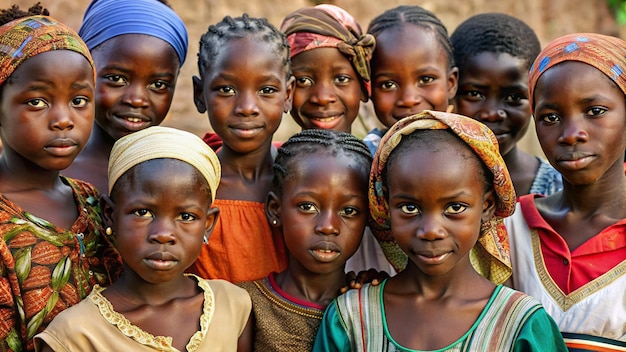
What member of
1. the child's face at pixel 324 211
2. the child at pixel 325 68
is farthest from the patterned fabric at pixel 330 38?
the child's face at pixel 324 211

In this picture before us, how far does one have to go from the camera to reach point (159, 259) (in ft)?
9.74

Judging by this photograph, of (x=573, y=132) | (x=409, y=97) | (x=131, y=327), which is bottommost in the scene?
(x=131, y=327)

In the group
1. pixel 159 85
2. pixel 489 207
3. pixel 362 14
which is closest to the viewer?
pixel 489 207

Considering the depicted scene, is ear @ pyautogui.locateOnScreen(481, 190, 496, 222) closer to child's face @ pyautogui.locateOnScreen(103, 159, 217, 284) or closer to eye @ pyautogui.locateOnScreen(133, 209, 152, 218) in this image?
child's face @ pyautogui.locateOnScreen(103, 159, 217, 284)

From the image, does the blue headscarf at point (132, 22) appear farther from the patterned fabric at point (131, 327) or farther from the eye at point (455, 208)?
the eye at point (455, 208)

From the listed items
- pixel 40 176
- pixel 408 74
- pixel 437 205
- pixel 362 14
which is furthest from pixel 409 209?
pixel 362 14

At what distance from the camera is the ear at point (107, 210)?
10.2 feet

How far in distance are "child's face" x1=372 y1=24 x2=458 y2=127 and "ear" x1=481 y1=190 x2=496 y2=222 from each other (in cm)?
103

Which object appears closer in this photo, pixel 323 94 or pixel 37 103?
pixel 37 103

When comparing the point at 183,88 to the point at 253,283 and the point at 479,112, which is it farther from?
the point at 253,283

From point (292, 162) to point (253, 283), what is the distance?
0.52 meters

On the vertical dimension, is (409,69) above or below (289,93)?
above

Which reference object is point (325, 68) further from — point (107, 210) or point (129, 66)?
point (107, 210)

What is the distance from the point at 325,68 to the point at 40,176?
4.70 ft
